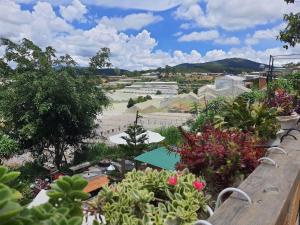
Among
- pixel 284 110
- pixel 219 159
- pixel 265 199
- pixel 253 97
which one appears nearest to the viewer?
pixel 265 199

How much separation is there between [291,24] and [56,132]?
1271cm

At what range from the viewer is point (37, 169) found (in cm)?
1980

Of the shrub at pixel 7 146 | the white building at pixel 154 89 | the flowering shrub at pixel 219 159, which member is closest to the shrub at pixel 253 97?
the flowering shrub at pixel 219 159

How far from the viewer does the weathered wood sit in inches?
48.7

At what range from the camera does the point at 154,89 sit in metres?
85.2

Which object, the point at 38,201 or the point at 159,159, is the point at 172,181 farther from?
the point at 159,159

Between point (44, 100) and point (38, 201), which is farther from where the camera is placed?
point (44, 100)

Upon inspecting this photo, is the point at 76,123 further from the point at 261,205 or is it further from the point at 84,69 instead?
the point at 261,205

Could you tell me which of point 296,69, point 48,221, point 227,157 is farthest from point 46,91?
point 48,221

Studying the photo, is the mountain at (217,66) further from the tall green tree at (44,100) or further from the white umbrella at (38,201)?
the white umbrella at (38,201)

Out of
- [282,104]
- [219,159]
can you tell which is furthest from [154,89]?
[219,159]

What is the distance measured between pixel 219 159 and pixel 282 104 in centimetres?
195

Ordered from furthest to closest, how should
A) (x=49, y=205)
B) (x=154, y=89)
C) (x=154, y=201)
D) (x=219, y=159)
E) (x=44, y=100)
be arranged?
(x=154, y=89)
(x=44, y=100)
(x=219, y=159)
(x=154, y=201)
(x=49, y=205)

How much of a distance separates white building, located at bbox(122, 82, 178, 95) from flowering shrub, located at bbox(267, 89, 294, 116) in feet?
243
